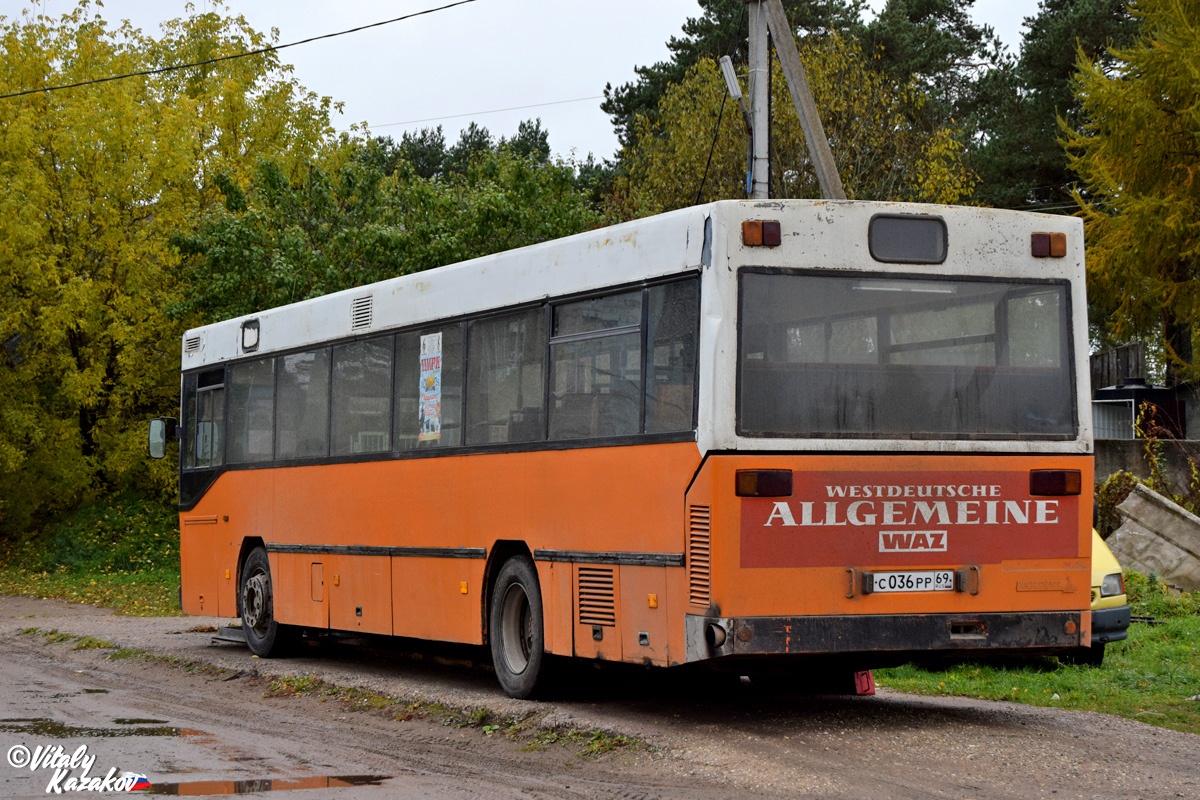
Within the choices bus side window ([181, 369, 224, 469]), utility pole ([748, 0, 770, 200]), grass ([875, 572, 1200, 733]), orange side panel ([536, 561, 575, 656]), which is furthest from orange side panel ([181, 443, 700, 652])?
utility pole ([748, 0, 770, 200])

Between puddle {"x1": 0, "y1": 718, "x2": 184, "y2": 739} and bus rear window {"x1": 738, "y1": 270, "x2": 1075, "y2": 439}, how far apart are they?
13.8 feet

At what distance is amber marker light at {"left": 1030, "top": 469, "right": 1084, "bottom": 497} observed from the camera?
10.1m

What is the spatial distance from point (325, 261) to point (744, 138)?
34.6ft

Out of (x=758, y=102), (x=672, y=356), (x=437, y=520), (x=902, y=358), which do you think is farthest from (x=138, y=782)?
(x=758, y=102)

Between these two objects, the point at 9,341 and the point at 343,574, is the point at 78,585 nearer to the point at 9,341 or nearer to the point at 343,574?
the point at 9,341

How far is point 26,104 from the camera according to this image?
108 feet

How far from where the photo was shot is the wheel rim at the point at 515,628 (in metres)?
11.8

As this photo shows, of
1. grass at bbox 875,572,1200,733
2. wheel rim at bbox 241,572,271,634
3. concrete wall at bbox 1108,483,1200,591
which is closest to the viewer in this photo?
grass at bbox 875,572,1200,733

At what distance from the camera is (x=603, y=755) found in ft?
30.2

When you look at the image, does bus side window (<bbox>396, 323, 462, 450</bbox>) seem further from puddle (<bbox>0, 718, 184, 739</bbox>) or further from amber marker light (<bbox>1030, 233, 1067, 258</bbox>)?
amber marker light (<bbox>1030, 233, 1067, 258</bbox>)

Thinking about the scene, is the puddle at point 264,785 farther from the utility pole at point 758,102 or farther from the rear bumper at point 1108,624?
the utility pole at point 758,102

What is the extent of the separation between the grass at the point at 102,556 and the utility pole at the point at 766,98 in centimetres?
1276

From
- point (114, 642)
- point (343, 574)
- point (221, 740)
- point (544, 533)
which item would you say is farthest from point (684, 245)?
point (114, 642)

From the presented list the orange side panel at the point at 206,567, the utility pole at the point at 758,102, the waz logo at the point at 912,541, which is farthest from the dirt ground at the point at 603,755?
the utility pole at the point at 758,102
